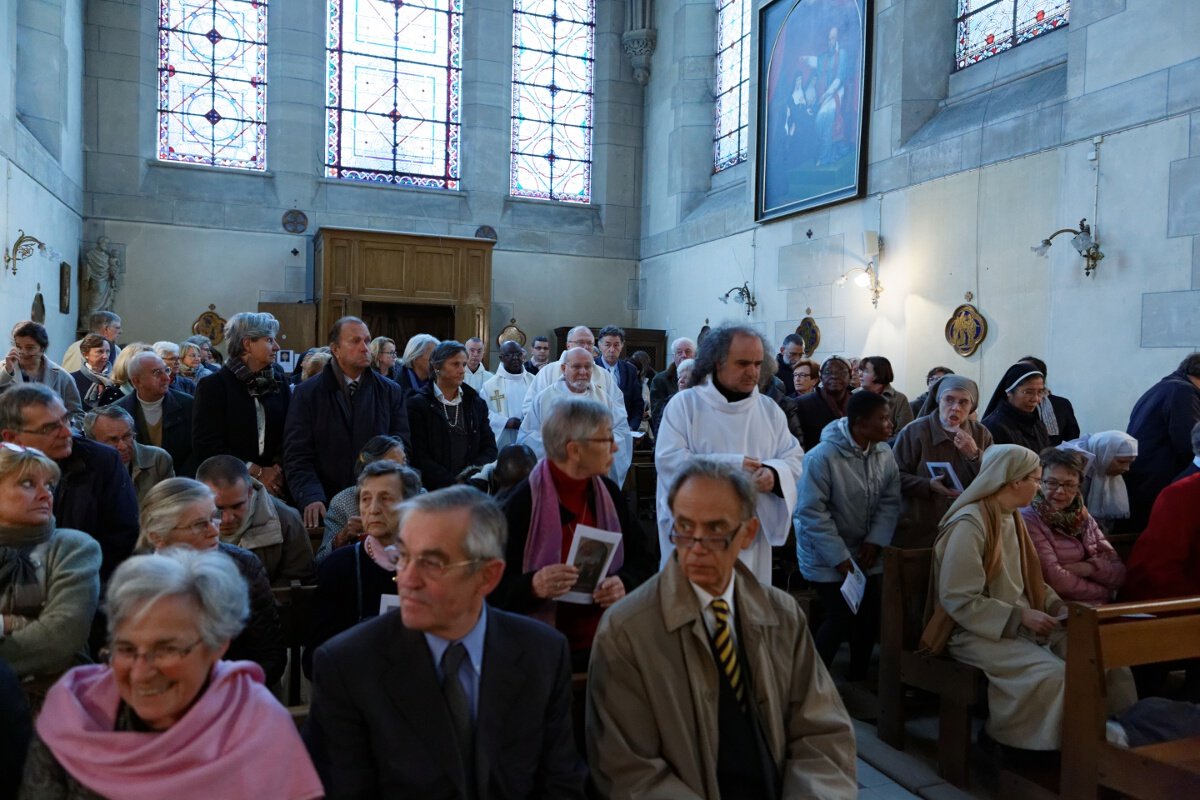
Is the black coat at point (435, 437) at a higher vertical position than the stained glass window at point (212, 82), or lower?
lower

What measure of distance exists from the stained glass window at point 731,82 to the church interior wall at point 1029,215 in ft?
7.59

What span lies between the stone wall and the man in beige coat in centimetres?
1171

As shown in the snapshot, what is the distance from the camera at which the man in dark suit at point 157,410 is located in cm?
443

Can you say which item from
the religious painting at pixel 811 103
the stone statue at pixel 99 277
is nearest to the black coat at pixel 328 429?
the religious painting at pixel 811 103

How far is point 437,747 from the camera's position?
1778mm

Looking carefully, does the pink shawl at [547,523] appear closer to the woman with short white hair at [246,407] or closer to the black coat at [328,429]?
the black coat at [328,429]

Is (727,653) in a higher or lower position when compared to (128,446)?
lower

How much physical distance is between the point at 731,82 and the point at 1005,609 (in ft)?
36.3

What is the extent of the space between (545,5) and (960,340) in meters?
9.50

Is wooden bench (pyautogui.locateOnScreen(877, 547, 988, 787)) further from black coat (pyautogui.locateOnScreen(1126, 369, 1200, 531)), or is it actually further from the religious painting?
the religious painting

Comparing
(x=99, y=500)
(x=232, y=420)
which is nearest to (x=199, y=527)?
(x=99, y=500)

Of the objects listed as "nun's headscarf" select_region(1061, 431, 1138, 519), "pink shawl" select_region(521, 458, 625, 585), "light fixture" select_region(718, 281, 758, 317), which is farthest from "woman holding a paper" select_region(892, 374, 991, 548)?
"light fixture" select_region(718, 281, 758, 317)

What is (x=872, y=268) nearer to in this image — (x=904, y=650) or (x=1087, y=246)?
(x=1087, y=246)

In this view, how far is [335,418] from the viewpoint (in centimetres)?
421
